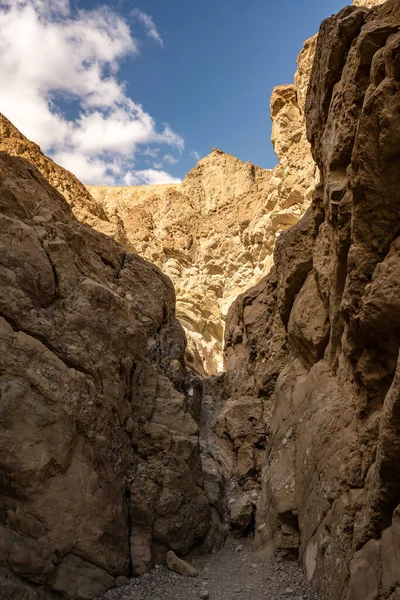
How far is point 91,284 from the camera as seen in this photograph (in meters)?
13.6

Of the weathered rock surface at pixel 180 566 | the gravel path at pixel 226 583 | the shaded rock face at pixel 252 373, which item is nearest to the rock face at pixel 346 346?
the shaded rock face at pixel 252 373

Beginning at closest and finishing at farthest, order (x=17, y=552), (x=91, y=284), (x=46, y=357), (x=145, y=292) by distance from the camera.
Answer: (x=17, y=552) → (x=46, y=357) → (x=91, y=284) → (x=145, y=292)

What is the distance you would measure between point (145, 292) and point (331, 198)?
1001cm

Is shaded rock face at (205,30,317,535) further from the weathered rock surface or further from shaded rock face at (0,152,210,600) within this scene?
A: the weathered rock surface

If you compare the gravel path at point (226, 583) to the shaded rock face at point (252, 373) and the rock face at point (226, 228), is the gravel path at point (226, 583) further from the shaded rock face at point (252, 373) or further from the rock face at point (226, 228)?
the rock face at point (226, 228)

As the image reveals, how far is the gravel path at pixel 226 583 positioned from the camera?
31.5 ft

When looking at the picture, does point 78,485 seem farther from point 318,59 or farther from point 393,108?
point 318,59

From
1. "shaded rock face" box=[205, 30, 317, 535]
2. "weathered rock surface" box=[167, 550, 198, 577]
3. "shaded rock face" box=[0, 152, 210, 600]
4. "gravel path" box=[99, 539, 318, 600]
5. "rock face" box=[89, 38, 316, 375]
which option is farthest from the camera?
"rock face" box=[89, 38, 316, 375]

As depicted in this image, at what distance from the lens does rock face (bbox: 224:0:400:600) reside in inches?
283

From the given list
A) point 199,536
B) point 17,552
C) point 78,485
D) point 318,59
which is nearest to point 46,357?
point 78,485

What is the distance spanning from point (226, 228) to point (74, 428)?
117ft

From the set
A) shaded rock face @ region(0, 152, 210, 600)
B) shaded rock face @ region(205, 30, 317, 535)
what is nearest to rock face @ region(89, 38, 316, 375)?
shaded rock face @ region(205, 30, 317, 535)

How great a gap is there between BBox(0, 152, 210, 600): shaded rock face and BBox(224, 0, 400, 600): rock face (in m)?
3.50

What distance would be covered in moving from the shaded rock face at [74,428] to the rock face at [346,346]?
350cm
